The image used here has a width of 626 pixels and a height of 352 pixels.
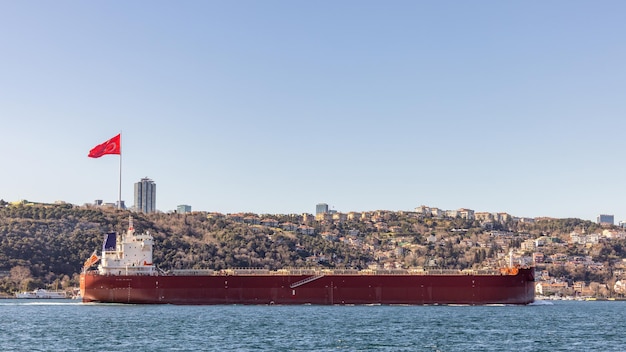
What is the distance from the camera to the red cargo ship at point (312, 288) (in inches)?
2736

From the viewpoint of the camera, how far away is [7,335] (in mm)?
45688

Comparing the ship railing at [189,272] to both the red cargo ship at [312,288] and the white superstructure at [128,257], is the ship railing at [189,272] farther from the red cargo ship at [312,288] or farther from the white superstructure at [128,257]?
the white superstructure at [128,257]

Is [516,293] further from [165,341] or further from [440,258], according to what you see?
[440,258]

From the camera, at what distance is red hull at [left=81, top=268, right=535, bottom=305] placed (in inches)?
2736

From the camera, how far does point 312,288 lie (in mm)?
70562

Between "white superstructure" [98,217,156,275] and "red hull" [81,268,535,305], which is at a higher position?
"white superstructure" [98,217,156,275]

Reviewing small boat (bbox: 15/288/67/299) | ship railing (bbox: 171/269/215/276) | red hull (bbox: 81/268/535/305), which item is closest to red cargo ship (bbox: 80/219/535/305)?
red hull (bbox: 81/268/535/305)

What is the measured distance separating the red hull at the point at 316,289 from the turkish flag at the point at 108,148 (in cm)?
1073

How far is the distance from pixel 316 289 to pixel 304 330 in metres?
23.0

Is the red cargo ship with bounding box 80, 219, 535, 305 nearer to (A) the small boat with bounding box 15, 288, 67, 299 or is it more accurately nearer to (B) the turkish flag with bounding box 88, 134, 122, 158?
(B) the turkish flag with bounding box 88, 134, 122, 158

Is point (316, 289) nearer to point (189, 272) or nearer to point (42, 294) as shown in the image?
point (189, 272)

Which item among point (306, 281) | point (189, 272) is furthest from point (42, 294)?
point (306, 281)

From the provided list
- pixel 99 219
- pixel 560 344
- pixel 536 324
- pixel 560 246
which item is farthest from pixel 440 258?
pixel 560 344

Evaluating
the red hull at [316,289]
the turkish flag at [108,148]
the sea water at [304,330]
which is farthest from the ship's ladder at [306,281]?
the turkish flag at [108,148]
